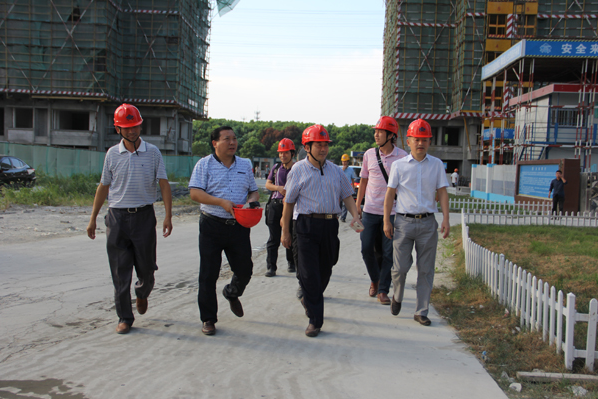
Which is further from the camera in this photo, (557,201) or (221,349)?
(557,201)

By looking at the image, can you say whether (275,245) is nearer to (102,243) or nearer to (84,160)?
(102,243)

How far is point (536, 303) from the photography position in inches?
208

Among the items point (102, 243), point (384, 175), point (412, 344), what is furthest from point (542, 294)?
point (102, 243)

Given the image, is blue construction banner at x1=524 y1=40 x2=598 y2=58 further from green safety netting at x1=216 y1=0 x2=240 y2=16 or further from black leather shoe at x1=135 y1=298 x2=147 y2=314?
green safety netting at x1=216 y1=0 x2=240 y2=16

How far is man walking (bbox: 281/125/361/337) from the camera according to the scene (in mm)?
4496

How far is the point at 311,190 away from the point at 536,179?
17386mm

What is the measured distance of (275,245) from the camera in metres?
7.16

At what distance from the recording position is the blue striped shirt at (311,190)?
4551 mm

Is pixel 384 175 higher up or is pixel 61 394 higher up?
pixel 384 175

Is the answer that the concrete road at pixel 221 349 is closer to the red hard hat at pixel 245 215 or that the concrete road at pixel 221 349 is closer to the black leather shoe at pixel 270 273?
the black leather shoe at pixel 270 273

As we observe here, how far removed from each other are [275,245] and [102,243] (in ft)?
13.3

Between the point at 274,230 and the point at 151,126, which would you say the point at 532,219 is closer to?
the point at 274,230

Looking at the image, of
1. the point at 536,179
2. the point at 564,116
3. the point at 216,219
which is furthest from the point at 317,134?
the point at 564,116

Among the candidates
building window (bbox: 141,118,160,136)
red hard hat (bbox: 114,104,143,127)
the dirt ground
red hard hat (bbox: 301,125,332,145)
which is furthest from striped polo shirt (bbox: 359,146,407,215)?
building window (bbox: 141,118,160,136)
